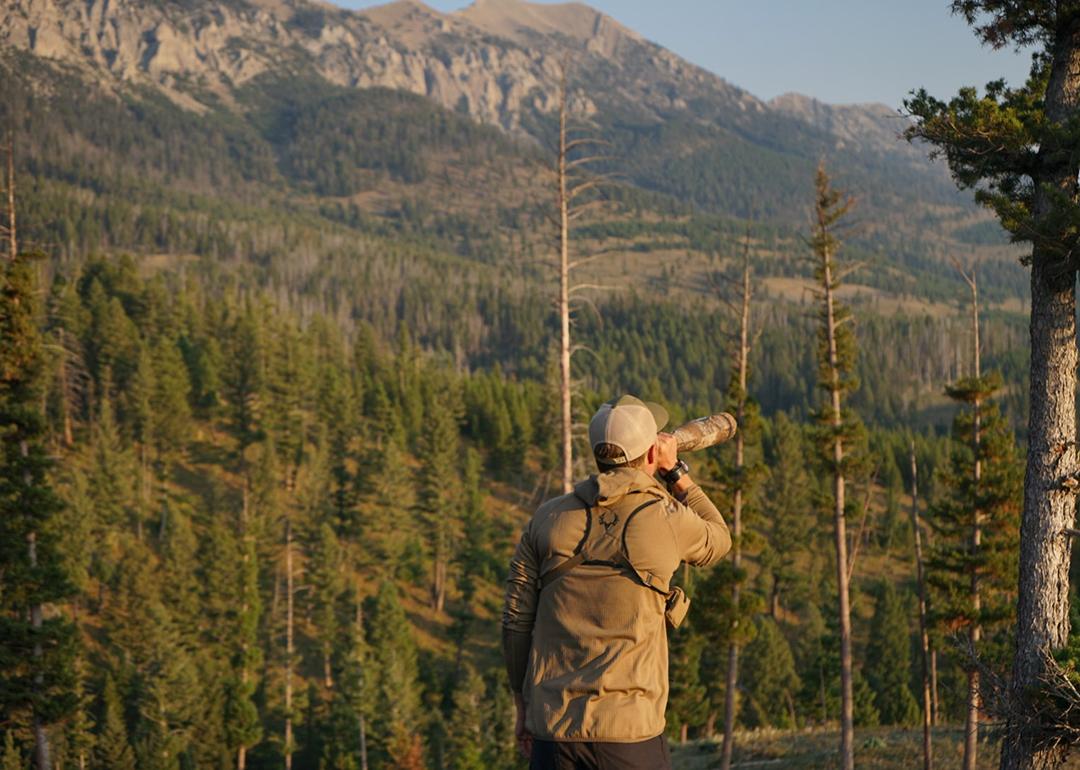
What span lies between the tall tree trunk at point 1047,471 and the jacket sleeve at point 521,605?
5.29 m

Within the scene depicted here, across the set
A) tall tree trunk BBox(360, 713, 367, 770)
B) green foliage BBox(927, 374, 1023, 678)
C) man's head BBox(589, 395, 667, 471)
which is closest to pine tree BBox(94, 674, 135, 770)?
tall tree trunk BBox(360, 713, 367, 770)

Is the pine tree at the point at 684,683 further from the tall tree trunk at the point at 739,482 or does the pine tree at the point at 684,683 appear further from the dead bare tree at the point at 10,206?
the dead bare tree at the point at 10,206

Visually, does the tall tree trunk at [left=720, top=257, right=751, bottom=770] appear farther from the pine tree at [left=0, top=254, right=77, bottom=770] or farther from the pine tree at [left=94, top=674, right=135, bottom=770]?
the pine tree at [left=94, top=674, right=135, bottom=770]

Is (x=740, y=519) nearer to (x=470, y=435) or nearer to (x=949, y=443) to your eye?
(x=470, y=435)

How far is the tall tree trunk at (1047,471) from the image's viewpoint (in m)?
8.18

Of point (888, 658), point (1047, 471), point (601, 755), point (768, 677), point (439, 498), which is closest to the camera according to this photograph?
point (601, 755)

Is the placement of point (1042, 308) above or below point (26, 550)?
above

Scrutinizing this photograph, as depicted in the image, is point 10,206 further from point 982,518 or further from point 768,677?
point 768,677

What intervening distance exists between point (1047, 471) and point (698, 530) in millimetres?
4935

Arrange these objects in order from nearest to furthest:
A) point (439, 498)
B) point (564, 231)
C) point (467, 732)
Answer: point (564, 231), point (467, 732), point (439, 498)

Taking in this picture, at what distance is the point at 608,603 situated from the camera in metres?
4.77

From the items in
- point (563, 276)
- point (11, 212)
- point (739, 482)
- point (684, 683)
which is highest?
point (11, 212)

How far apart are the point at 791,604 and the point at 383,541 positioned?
34.5 m

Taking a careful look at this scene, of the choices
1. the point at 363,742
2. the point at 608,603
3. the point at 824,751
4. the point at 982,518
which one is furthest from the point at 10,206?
the point at 363,742
